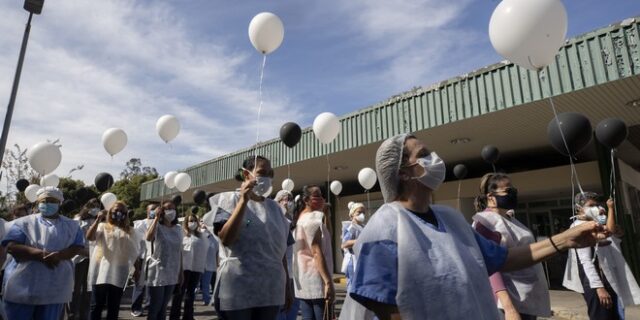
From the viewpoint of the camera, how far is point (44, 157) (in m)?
7.40

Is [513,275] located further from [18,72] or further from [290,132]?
[18,72]

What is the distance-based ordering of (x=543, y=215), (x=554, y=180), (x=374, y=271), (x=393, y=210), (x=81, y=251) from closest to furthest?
(x=374, y=271) → (x=393, y=210) → (x=81, y=251) → (x=554, y=180) → (x=543, y=215)

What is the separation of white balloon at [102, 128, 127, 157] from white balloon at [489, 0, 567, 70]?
7033 millimetres

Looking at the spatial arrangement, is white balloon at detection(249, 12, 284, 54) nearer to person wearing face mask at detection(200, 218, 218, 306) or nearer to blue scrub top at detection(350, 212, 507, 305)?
blue scrub top at detection(350, 212, 507, 305)

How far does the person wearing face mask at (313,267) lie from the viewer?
3.99 metres

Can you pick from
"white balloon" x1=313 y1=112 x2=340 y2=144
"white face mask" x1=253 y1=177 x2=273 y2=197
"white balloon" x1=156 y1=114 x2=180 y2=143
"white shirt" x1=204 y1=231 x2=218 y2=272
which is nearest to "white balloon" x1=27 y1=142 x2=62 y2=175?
"white balloon" x1=156 y1=114 x2=180 y2=143

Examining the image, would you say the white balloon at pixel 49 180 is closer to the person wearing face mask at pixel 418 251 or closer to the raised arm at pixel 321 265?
the raised arm at pixel 321 265

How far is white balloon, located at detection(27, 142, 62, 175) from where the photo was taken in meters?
7.38

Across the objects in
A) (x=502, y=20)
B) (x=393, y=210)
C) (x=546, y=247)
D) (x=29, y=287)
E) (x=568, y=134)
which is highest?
(x=502, y=20)

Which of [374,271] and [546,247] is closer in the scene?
[374,271]

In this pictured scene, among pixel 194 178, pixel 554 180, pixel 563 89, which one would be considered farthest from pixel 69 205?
pixel 554 180

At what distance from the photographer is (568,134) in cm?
357

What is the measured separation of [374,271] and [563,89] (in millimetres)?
7045

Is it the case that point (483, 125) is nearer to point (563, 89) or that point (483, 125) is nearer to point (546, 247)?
point (563, 89)
